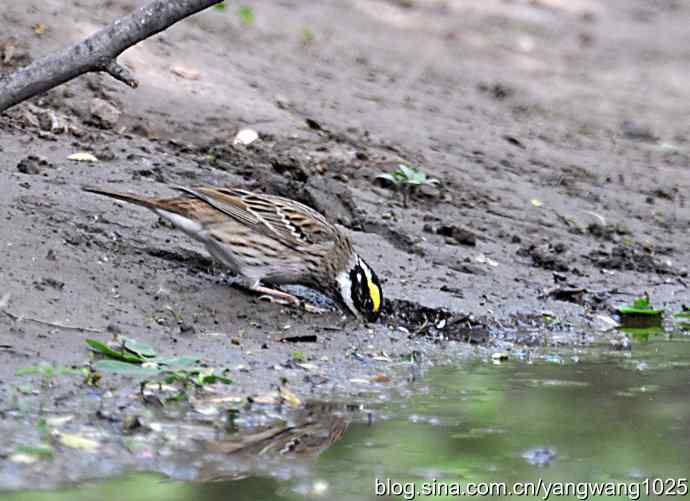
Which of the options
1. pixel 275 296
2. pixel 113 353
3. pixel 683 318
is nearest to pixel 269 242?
pixel 275 296

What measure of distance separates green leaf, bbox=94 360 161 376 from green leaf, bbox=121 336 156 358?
0.43ft

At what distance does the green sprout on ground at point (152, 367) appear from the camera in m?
6.72

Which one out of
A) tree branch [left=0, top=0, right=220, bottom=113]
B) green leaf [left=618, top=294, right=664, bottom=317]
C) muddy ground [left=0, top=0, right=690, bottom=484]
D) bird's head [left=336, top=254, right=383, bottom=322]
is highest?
tree branch [left=0, top=0, right=220, bottom=113]

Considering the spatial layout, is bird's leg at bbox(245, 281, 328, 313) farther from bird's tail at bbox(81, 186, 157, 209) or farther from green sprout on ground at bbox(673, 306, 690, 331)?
green sprout on ground at bbox(673, 306, 690, 331)

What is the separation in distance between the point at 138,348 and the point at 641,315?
13.9ft

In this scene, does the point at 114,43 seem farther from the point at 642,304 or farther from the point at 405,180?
the point at 405,180

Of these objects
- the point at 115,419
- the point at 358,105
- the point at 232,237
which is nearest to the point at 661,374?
the point at 232,237

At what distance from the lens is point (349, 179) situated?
37.9ft

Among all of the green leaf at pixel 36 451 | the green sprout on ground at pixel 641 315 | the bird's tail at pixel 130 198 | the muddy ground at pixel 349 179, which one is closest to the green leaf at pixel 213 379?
the muddy ground at pixel 349 179

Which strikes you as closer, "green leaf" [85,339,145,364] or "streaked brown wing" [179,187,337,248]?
"green leaf" [85,339,145,364]

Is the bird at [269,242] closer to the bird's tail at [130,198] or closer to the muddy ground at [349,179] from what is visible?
the bird's tail at [130,198]

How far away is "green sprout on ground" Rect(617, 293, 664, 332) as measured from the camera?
9.87 metres

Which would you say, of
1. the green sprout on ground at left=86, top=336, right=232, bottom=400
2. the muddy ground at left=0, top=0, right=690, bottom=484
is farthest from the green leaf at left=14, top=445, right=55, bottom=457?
the green sprout on ground at left=86, top=336, right=232, bottom=400

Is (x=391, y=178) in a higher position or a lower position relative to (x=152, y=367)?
lower
